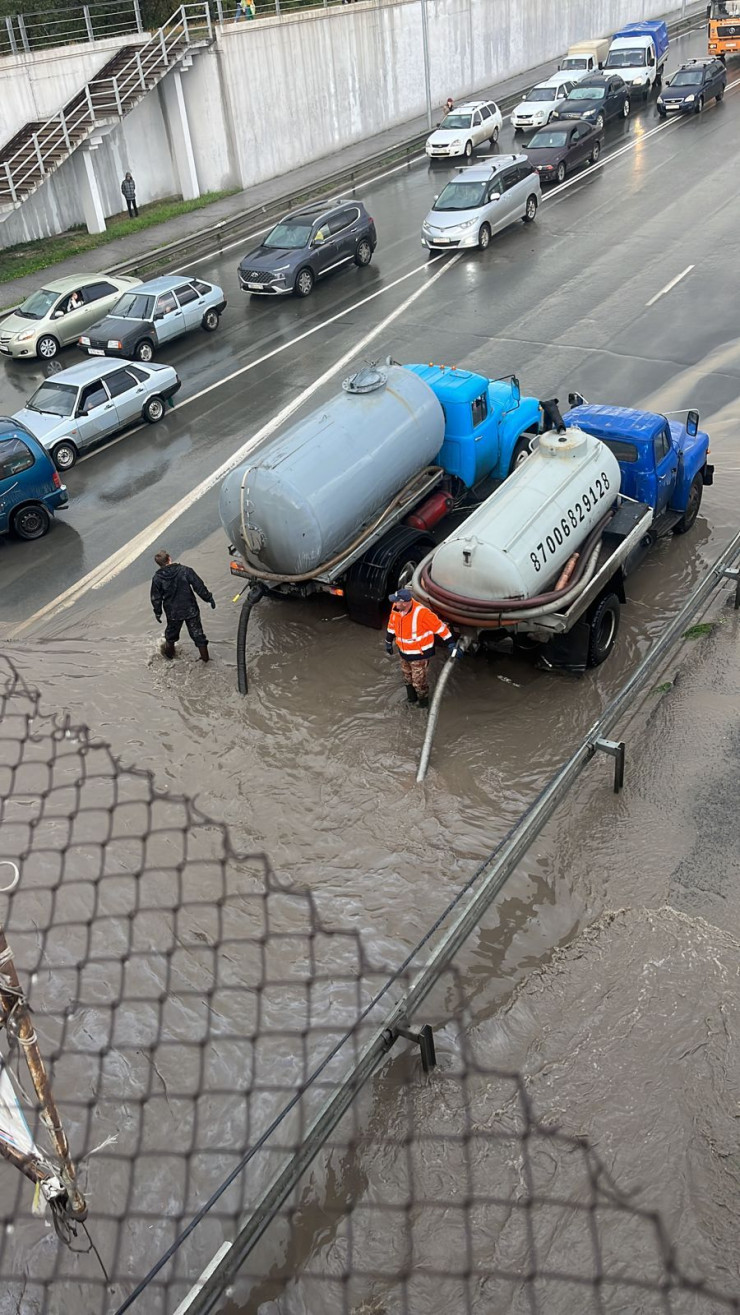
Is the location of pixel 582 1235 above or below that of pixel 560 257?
above

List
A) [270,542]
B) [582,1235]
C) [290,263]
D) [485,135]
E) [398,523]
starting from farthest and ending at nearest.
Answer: [485,135] → [290,263] → [398,523] → [270,542] → [582,1235]

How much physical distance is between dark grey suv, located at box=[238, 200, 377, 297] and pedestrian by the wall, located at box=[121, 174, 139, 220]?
24.3 ft

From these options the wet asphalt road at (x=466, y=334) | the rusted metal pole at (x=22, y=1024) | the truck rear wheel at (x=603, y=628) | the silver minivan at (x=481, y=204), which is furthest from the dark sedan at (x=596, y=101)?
the rusted metal pole at (x=22, y=1024)

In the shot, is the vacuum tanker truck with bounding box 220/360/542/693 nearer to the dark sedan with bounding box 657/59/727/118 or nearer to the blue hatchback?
the blue hatchback

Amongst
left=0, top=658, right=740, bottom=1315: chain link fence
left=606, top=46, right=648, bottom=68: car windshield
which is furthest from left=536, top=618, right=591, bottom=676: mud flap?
left=606, top=46, right=648, bottom=68: car windshield

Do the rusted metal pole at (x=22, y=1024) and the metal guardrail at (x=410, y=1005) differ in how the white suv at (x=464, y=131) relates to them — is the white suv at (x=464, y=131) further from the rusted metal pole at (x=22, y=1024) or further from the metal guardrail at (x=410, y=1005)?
the rusted metal pole at (x=22, y=1024)

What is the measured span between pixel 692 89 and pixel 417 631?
3192 cm

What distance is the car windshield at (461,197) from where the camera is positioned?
2502 cm

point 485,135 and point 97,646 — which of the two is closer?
point 97,646

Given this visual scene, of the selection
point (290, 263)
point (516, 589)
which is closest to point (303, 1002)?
point (516, 589)

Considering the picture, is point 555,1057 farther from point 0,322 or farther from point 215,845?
point 0,322

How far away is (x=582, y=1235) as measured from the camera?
5637 mm

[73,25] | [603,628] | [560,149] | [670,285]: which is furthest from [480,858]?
[73,25]

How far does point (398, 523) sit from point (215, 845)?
502cm
